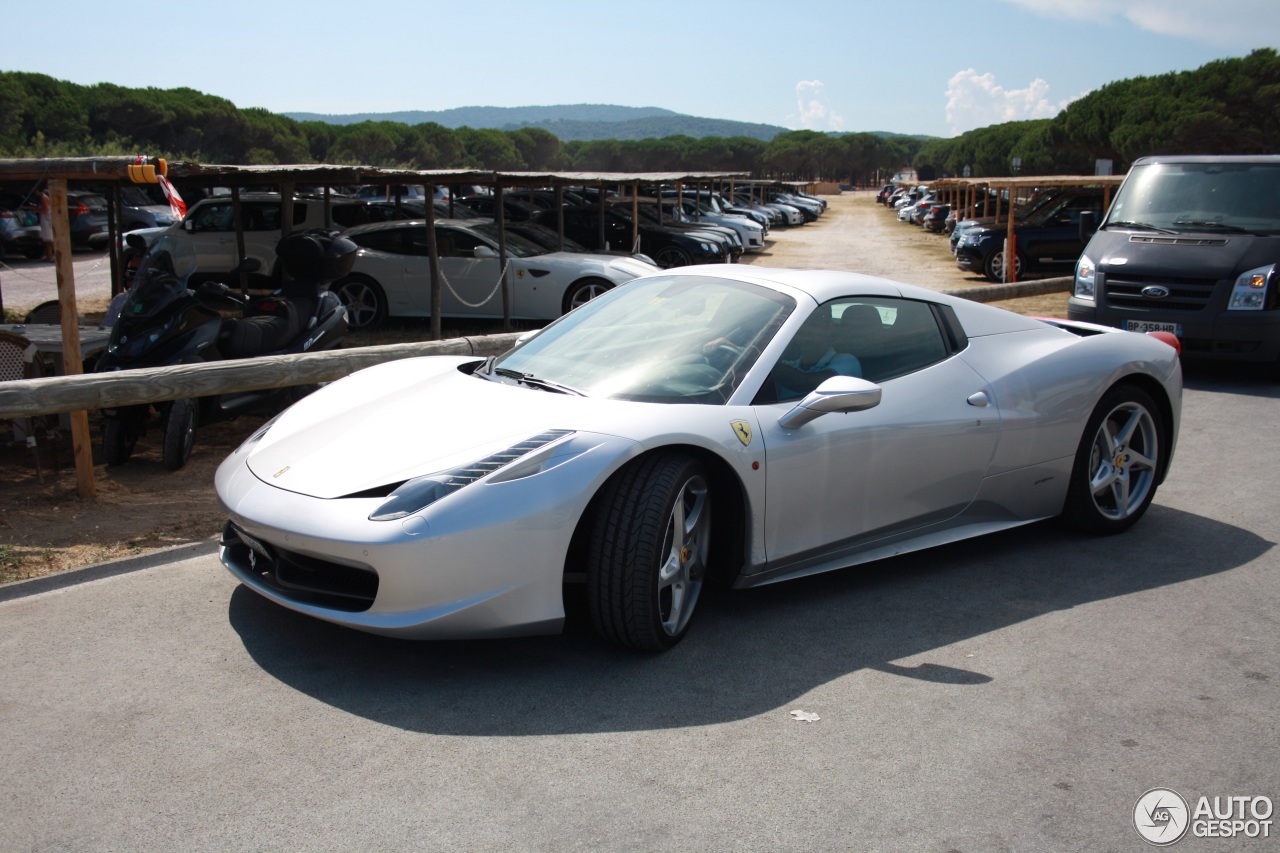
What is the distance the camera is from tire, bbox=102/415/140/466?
7.21 m

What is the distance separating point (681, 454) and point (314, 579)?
1.41 m

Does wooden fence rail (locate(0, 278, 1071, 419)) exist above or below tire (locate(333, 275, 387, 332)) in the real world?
above

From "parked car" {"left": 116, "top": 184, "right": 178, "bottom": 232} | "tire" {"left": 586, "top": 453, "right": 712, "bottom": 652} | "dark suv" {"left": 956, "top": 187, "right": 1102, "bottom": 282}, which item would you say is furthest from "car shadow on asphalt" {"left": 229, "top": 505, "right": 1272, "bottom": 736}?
"parked car" {"left": 116, "top": 184, "right": 178, "bottom": 232}

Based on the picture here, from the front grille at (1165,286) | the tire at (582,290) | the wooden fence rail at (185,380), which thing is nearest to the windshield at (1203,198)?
the front grille at (1165,286)

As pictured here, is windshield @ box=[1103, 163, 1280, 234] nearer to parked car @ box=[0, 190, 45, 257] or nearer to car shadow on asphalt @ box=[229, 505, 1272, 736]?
car shadow on asphalt @ box=[229, 505, 1272, 736]

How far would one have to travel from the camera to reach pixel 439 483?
372 cm

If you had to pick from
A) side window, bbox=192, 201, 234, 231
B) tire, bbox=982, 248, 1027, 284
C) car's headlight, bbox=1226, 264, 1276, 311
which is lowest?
tire, bbox=982, 248, 1027, 284

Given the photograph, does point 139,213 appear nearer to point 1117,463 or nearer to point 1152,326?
point 1152,326

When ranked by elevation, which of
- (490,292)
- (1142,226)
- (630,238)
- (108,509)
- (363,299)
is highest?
(1142,226)

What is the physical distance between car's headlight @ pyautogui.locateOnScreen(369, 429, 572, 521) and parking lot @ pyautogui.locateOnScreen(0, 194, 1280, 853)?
0.63 metres

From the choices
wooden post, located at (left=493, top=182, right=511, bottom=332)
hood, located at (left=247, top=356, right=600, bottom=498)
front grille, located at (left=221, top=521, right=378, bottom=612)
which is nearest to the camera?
front grille, located at (left=221, top=521, right=378, bottom=612)

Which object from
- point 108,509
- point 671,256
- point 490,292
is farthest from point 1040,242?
point 108,509

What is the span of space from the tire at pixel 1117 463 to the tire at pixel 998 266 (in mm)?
16923

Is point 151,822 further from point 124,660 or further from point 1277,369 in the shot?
point 1277,369
